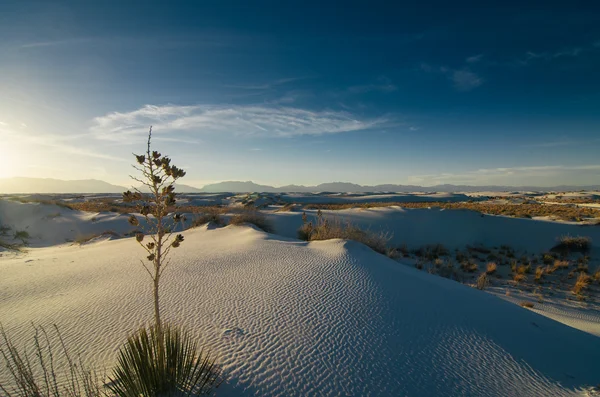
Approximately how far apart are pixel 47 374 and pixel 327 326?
2.27 metres

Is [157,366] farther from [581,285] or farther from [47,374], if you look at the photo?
[581,285]

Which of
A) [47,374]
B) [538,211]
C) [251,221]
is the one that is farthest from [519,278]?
[538,211]

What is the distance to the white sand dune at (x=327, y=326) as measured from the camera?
7.15 ft

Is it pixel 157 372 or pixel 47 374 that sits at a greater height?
pixel 157 372

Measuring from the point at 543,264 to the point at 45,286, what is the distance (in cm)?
1485

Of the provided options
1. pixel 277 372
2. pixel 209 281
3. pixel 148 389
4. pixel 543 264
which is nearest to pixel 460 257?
pixel 543 264

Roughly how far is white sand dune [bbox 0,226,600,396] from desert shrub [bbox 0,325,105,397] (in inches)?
6.8

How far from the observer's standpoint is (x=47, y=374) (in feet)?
6.72

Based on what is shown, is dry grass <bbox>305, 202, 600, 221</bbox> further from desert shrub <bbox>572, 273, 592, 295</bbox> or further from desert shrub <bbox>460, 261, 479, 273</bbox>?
desert shrub <bbox>572, 273, 592, 295</bbox>

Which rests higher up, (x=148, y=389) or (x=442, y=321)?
(x=148, y=389)

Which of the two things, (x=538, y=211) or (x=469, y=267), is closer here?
(x=469, y=267)

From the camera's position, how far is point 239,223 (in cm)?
1127

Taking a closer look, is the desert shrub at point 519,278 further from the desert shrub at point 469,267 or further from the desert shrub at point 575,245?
the desert shrub at point 575,245

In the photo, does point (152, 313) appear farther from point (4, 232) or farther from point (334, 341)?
point (4, 232)
